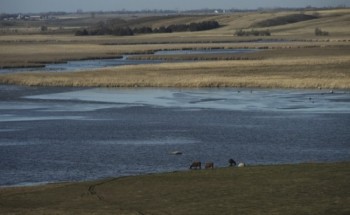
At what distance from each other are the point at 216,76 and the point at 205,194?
36.3 meters

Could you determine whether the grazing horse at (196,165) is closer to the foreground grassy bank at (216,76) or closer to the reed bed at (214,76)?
the foreground grassy bank at (216,76)

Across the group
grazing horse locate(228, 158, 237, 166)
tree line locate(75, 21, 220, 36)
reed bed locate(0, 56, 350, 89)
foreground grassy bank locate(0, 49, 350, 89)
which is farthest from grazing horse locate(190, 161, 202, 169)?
tree line locate(75, 21, 220, 36)

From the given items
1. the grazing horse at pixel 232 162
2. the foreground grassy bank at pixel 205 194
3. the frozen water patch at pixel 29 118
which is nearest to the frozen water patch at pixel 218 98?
the frozen water patch at pixel 29 118

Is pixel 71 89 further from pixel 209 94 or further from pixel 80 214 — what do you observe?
pixel 80 214

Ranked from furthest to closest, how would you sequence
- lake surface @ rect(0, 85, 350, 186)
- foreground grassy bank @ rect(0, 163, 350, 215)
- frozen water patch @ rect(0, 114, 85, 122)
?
→ frozen water patch @ rect(0, 114, 85, 122), lake surface @ rect(0, 85, 350, 186), foreground grassy bank @ rect(0, 163, 350, 215)

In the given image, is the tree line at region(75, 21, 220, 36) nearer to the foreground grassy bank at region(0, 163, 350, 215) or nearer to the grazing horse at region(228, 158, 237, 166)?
the grazing horse at region(228, 158, 237, 166)

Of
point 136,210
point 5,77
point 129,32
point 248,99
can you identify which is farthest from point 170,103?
point 129,32

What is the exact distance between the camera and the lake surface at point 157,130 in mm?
25625

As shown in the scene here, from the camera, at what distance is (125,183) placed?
20.2 meters

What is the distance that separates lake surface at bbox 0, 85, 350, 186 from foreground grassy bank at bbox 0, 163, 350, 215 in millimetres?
3386

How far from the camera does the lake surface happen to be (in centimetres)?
2562

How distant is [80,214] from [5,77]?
4124cm

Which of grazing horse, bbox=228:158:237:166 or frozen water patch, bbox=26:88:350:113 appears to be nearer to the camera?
grazing horse, bbox=228:158:237:166

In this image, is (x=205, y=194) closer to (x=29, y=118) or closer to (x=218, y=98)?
(x=29, y=118)
